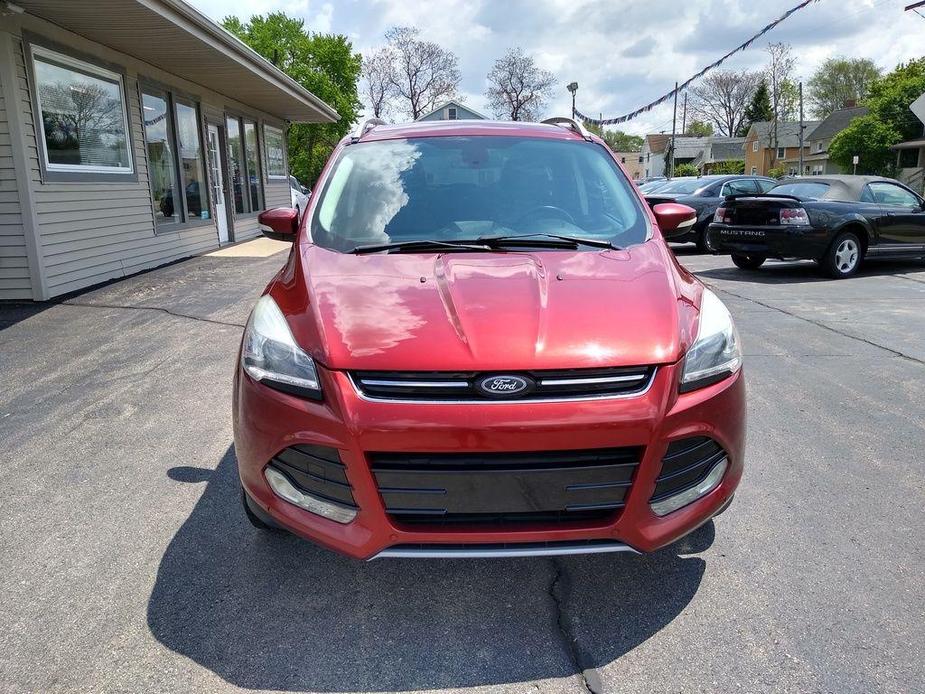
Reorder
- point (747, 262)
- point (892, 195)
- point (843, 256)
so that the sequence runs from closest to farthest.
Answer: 1. point (843, 256)
2. point (892, 195)
3. point (747, 262)

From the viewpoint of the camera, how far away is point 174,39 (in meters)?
8.86

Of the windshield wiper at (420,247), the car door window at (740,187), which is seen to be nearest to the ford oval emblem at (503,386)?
the windshield wiper at (420,247)

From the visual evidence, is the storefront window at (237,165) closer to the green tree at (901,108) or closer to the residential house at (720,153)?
the green tree at (901,108)

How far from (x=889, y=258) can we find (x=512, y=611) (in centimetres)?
1052

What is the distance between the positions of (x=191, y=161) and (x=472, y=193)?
33.2 ft

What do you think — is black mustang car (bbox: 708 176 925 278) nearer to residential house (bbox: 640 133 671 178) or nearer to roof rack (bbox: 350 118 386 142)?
roof rack (bbox: 350 118 386 142)

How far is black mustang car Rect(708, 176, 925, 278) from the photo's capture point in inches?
385

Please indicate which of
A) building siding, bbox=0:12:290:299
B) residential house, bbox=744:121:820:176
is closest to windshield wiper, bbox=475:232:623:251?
building siding, bbox=0:12:290:299

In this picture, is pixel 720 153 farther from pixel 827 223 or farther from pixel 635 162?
pixel 827 223

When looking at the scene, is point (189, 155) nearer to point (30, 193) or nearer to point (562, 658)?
point (30, 193)

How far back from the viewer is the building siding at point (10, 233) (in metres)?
7.25

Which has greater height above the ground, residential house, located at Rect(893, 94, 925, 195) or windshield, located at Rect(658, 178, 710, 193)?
residential house, located at Rect(893, 94, 925, 195)

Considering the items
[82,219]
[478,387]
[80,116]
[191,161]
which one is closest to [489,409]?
[478,387]

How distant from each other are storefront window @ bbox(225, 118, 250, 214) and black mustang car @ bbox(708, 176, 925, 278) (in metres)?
9.39
